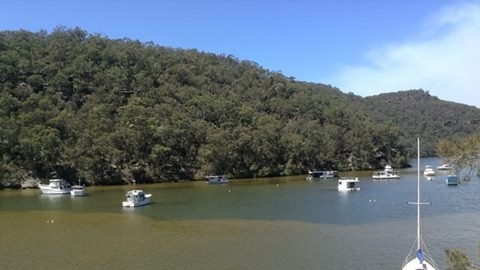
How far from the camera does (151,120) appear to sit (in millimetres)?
108562

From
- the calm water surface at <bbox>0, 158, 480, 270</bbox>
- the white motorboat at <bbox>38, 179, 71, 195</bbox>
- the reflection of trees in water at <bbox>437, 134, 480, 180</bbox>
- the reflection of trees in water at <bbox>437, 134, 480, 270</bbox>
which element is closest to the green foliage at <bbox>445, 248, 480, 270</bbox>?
the reflection of trees in water at <bbox>437, 134, 480, 270</bbox>

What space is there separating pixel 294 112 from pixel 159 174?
2783 inches

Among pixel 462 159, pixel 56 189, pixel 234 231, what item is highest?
pixel 462 159

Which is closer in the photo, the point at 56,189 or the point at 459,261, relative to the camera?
the point at 459,261

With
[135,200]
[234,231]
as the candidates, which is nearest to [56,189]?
[135,200]

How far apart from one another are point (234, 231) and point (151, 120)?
70.5 m

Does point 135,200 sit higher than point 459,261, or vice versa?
point 459,261

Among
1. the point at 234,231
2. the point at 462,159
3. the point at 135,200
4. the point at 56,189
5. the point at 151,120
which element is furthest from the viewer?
the point at 151,120

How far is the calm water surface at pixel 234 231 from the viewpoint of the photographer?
31406 mm

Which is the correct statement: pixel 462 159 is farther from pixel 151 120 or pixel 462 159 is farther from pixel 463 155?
pixel 151 120

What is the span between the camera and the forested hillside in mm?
95188

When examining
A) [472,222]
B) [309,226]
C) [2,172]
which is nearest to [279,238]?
[309,226]

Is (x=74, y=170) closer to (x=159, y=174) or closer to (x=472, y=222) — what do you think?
(x=159, y=174)

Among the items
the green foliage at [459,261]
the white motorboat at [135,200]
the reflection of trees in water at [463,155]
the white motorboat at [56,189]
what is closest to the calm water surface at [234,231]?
the white motorboat at [135,200]
